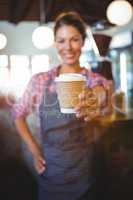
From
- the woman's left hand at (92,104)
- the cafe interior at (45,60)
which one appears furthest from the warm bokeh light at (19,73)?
the woman's left hand at (92,104)

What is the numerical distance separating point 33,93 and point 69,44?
5.6 inches

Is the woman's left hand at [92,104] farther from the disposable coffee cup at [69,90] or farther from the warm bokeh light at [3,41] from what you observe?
the warm bokeh light at [3,41]

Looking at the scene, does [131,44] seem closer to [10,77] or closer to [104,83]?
[104,83]

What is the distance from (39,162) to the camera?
79cm

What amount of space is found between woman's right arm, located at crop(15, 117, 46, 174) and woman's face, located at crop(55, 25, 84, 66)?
17cm

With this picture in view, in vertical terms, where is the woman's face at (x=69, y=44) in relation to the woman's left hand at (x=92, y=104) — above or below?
above

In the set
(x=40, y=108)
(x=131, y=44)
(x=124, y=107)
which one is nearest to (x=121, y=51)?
(x=131, y=44)

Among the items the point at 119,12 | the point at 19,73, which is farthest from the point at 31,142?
the point at 119,12

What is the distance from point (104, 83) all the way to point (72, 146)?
172mm

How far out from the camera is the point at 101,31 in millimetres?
796

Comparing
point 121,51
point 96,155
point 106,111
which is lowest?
point 96,155

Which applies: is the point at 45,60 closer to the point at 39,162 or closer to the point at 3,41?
the point at 3,41

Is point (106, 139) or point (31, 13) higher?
point (31, 13)

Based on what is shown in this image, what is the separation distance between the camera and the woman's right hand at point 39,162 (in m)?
0.78
